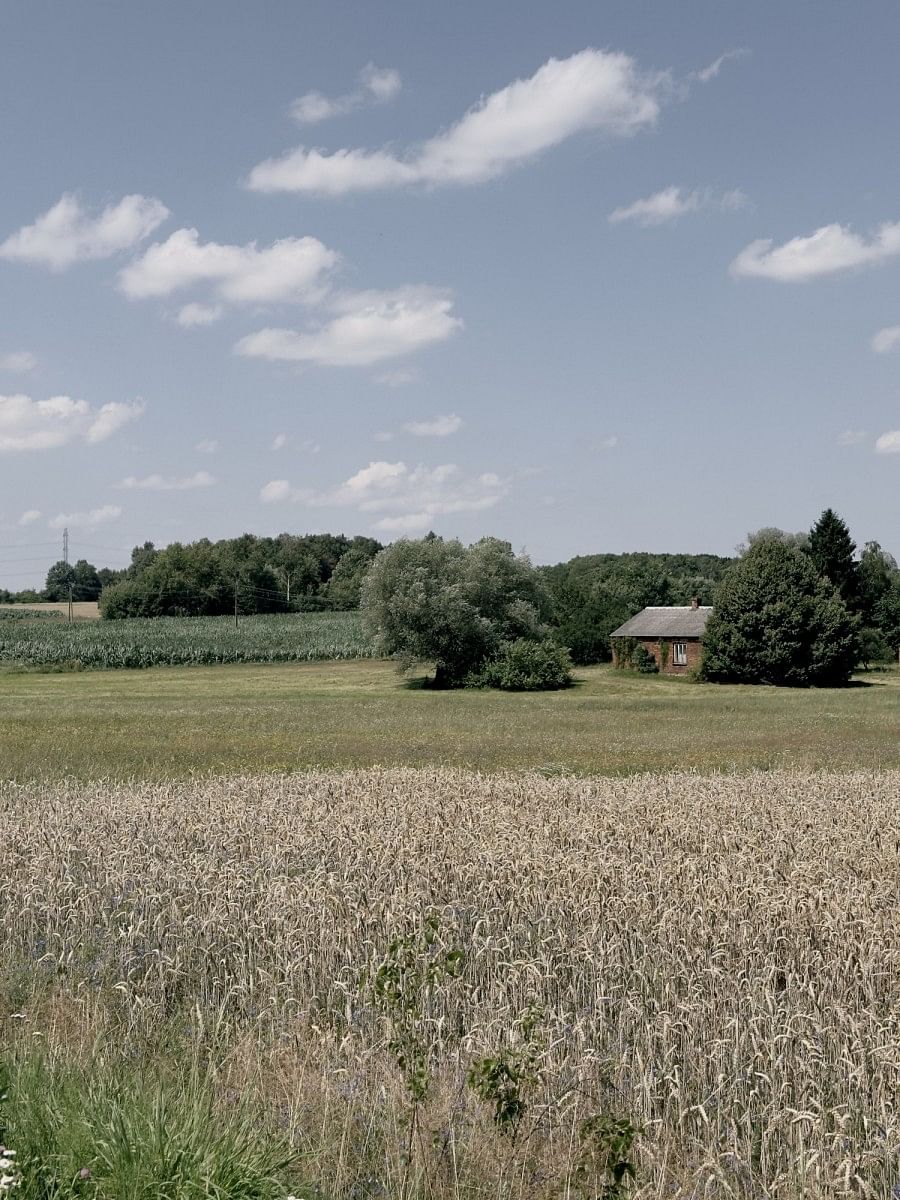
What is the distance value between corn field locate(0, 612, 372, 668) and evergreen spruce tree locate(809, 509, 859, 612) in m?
32.4

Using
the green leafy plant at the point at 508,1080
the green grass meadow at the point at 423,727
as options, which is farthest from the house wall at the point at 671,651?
the green leafy plant at the point at 508,1080

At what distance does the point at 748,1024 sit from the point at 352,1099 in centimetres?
241

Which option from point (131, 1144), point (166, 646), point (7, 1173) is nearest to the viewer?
point (7, 1173)

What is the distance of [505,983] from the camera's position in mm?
6918

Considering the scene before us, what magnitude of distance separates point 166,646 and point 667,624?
3631 cm

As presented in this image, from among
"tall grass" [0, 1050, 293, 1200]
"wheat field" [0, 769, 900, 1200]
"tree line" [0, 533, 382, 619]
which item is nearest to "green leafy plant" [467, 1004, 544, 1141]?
"wheat field" [0, 769, 900, 1200]

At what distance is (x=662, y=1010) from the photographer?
22.5 ft

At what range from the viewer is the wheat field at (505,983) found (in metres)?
5.34

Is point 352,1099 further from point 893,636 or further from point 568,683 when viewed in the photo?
point 893,636

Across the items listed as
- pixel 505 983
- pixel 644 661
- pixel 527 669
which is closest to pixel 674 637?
pixel 644 661

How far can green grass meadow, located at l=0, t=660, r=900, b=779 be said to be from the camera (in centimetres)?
2506

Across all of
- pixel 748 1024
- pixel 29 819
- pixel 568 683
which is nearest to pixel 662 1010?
pixel 748 1024

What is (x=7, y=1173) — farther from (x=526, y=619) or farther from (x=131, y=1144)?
(x=526, y=619)

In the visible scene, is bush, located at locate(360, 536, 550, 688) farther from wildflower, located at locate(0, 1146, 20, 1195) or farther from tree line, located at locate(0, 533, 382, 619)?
tree line, located at locate(0, 533, 382, 619)
